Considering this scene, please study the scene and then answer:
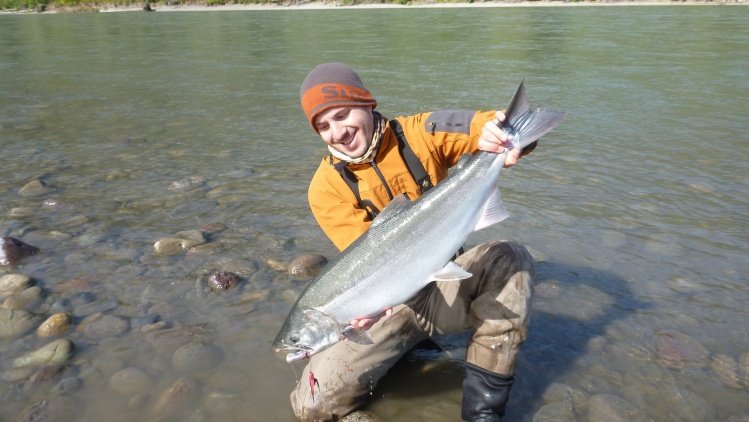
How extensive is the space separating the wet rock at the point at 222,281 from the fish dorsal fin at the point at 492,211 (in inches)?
105

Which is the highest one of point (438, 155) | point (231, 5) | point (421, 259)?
point (438, 155)

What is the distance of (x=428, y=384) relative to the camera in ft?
13.1

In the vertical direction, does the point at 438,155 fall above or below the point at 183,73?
above

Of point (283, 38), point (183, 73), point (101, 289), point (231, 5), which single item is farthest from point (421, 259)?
point (231, 5)

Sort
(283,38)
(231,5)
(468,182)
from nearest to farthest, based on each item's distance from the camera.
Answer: (468,182) < (283,38) < (231,5)

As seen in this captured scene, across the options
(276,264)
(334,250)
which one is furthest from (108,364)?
(334,250)

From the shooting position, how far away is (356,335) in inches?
131

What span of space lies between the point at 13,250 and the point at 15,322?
4.37 ft

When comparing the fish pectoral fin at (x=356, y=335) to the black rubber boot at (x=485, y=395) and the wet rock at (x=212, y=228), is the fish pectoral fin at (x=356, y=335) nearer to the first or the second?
the black rubber boot at (x=485, y=395)

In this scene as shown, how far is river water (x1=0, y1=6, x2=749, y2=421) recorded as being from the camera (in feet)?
12.8

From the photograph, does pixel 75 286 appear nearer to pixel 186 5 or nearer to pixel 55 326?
pixel 55 326

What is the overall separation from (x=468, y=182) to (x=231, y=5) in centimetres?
7277

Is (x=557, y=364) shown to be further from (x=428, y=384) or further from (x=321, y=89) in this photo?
(x=321, y=89)

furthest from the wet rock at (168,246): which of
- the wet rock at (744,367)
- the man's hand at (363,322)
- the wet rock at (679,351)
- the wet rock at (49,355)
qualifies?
the wet rock at (744,367)
